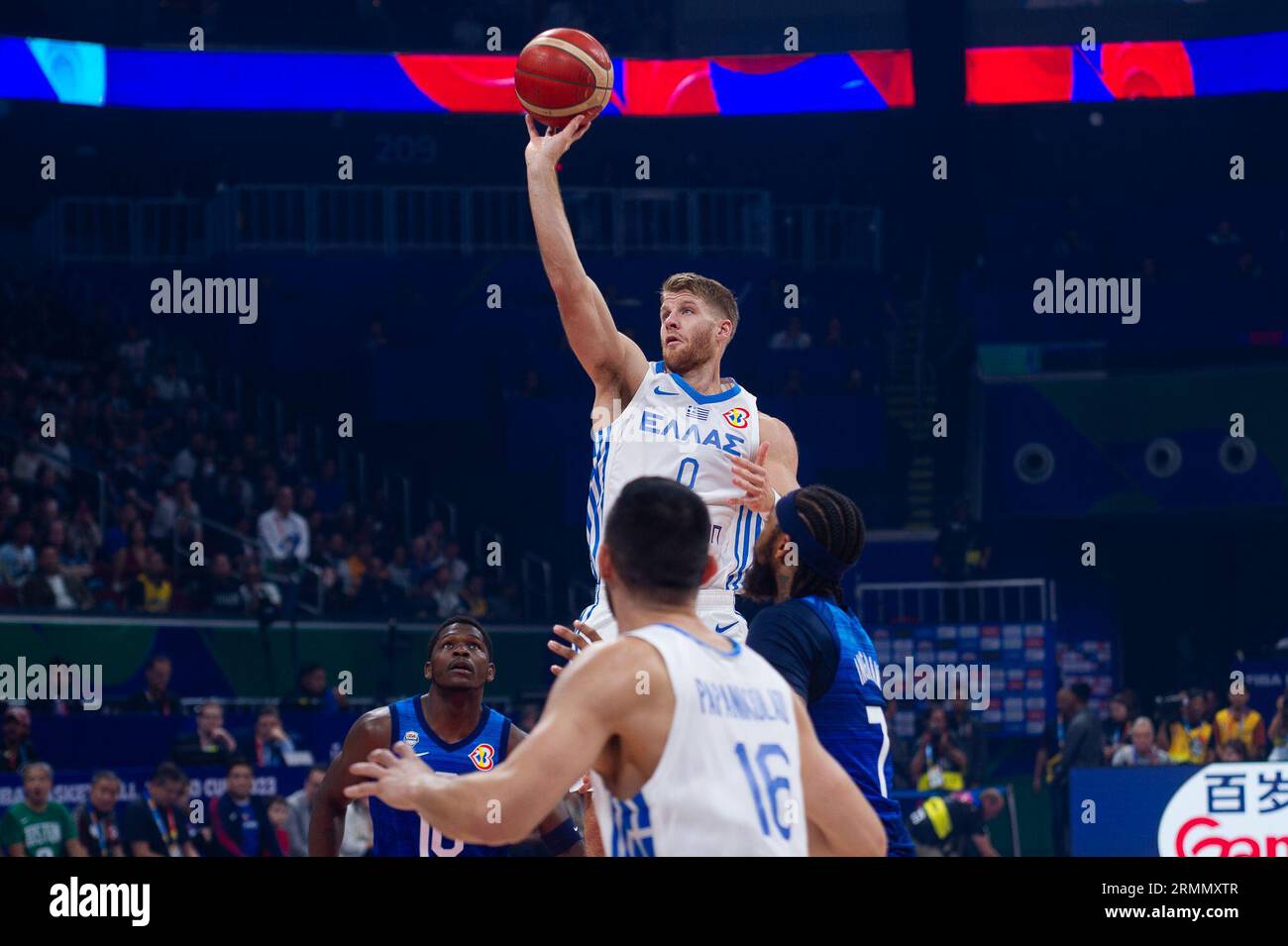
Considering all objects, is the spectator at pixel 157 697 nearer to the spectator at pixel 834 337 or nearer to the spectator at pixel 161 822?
the spectator at pixel 161 822

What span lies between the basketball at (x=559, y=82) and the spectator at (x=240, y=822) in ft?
20.5

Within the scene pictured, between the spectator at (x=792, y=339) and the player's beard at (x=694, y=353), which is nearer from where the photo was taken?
the player's beard at (x=694, y=353)

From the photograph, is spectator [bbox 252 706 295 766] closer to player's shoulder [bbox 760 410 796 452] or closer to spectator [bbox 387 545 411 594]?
spectator [bbox 387 545 411 594]

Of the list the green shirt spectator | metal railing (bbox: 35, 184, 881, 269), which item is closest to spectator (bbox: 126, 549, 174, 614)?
the green shirt spectator

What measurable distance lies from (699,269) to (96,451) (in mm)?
7556

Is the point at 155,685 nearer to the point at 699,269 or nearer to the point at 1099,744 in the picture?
the point at 1099,744

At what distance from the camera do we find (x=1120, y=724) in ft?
51.2

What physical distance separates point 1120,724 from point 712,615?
10.3 metres

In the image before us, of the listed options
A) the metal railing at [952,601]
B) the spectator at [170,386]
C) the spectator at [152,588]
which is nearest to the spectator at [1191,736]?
the metal railing at [952,601]

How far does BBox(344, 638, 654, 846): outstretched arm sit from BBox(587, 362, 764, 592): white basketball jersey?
2.74 metres

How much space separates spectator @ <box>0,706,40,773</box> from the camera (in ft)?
38.6

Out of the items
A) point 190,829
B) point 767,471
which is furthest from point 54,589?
point 767,471

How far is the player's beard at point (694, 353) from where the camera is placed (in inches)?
253

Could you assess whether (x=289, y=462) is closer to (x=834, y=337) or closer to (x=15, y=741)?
(x=834, y=337)
